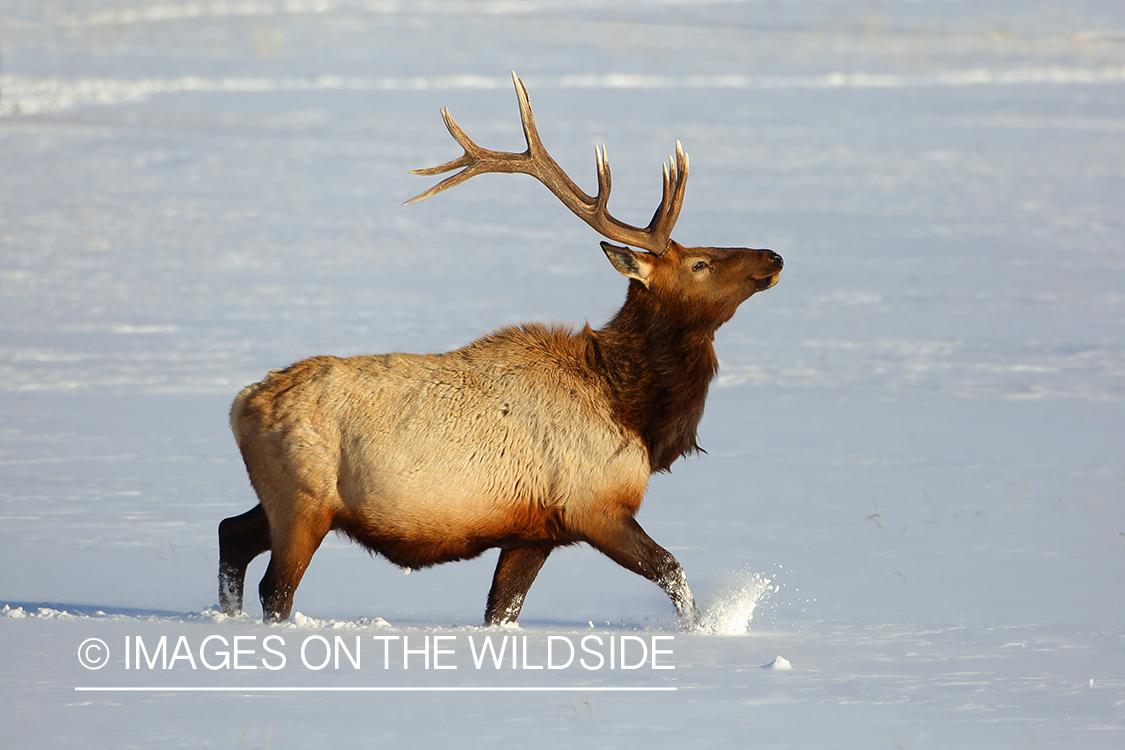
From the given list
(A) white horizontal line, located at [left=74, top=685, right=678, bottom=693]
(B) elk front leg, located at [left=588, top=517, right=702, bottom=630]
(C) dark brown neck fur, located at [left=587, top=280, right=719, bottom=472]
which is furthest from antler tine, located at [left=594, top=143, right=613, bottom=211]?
(A) white horizontal line, located at [left=74, top=685, right=678, bottom=693]

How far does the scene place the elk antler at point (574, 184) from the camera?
22.3 ft

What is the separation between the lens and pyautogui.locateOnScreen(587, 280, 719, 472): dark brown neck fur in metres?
6.40

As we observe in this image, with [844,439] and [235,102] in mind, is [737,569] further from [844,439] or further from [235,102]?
[235,102]

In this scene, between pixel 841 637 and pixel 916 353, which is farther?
pixel 916 353

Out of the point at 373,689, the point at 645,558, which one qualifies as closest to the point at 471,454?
the point at 645,558

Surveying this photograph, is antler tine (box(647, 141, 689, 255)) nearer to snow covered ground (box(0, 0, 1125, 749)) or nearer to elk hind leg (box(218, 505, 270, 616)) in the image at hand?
snow covered ground (box(0, 0, 1125, 749))

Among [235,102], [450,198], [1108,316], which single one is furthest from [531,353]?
[235,102]

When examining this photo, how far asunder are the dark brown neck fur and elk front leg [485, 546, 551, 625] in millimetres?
666

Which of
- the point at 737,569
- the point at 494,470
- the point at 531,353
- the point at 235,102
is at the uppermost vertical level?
the point at 235,102

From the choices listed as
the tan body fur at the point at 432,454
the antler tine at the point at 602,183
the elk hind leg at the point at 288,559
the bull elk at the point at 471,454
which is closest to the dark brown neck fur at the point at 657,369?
the bull elk at the point at 471,454

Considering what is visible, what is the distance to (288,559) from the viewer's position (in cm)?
589

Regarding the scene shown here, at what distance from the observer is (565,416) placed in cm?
615

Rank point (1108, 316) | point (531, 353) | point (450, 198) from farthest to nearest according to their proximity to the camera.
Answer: point (450, 198) → point (1108, 316) → point (531, 353)

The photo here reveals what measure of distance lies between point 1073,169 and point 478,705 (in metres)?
19.2
